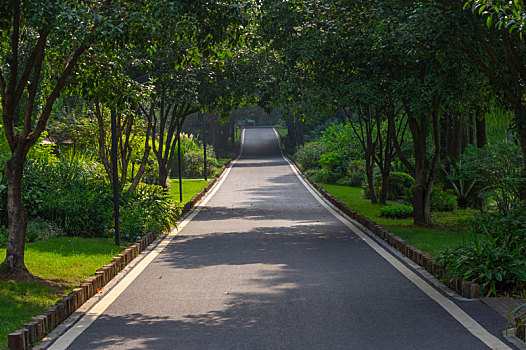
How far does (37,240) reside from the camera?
42.8 feet

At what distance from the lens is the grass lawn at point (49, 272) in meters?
7.22

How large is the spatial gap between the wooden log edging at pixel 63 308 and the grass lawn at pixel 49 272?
0.16 metres

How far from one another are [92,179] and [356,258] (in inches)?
348

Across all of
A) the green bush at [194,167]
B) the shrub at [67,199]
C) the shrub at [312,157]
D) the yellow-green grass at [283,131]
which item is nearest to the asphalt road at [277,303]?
the shrub at [67,199]

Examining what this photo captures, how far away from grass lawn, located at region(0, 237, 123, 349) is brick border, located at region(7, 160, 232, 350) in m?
0.16

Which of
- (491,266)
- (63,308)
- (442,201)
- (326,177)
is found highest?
(326,177)

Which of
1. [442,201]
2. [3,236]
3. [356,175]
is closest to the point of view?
[3,236]

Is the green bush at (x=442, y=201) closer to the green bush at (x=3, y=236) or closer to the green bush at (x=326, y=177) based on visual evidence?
the green bush at (x=3, y=236)

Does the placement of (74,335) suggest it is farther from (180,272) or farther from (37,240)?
(37,240)

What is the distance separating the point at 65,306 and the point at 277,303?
2.34 m

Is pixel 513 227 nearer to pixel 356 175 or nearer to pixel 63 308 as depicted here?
pixel 63 308

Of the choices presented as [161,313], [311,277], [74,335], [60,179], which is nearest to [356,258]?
[311,277]

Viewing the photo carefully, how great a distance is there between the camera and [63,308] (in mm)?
7242

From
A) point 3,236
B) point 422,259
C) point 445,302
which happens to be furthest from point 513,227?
point 3,236
